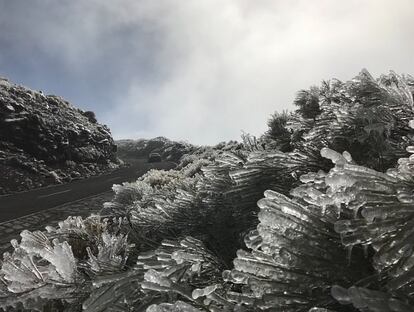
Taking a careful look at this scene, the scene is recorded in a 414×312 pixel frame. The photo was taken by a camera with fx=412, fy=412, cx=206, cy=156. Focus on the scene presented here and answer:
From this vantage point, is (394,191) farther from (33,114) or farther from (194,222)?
(33,114)

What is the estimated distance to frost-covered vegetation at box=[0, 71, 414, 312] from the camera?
1.02 m

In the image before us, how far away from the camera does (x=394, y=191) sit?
3.40 feet

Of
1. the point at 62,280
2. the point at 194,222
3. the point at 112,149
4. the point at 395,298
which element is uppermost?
the point at 112,149

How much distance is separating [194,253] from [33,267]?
794mm

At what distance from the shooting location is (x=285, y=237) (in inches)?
43.4

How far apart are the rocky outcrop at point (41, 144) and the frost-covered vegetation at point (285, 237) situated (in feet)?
75.7

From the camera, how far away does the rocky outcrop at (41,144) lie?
27.4 meters

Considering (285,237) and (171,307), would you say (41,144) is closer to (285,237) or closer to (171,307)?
(171,307)

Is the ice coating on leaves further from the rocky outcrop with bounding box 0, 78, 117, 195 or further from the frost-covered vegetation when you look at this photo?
the rocky outcrop with bounding box 0, 78, 117, 195

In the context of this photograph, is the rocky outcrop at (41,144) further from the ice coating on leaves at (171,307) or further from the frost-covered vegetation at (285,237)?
the ice coating on leaves at (171,307)

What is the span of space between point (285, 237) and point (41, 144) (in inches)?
1339

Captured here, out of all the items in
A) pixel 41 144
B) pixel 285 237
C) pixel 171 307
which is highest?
pixel 41 144

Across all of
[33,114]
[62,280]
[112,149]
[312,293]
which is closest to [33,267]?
[62,280]

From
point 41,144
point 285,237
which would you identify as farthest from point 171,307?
point 41,144
